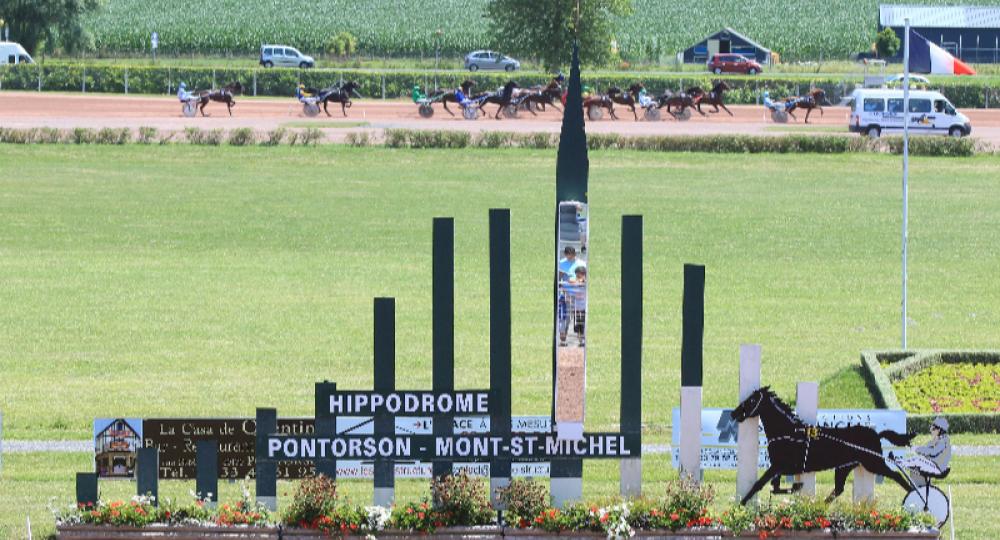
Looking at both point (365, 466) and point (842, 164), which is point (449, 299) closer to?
point (365, 466)

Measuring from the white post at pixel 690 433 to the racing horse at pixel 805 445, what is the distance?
279 millimetres

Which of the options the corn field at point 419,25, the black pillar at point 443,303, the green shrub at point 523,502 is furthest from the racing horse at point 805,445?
the corn field at point 419,25

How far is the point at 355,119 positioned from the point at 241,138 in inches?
293

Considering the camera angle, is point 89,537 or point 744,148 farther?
point 744,148

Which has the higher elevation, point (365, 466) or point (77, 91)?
point (77, 91)

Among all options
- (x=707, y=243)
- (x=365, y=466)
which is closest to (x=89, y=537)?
(x=365, y=466)

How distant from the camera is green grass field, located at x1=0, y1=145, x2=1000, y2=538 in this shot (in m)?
20.8

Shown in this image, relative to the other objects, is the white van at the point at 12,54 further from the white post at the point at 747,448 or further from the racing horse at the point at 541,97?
the white post at the point at 747,448

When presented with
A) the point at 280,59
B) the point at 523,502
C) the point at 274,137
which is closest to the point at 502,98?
the point at 274,137

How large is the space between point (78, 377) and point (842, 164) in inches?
1074

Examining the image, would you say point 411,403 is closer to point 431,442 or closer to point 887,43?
point 431,442

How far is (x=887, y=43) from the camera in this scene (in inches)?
3327

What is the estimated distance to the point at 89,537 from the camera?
1242cm

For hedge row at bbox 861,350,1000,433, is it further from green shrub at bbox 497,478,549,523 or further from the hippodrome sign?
green shrub at bbox 497,478,549,523
